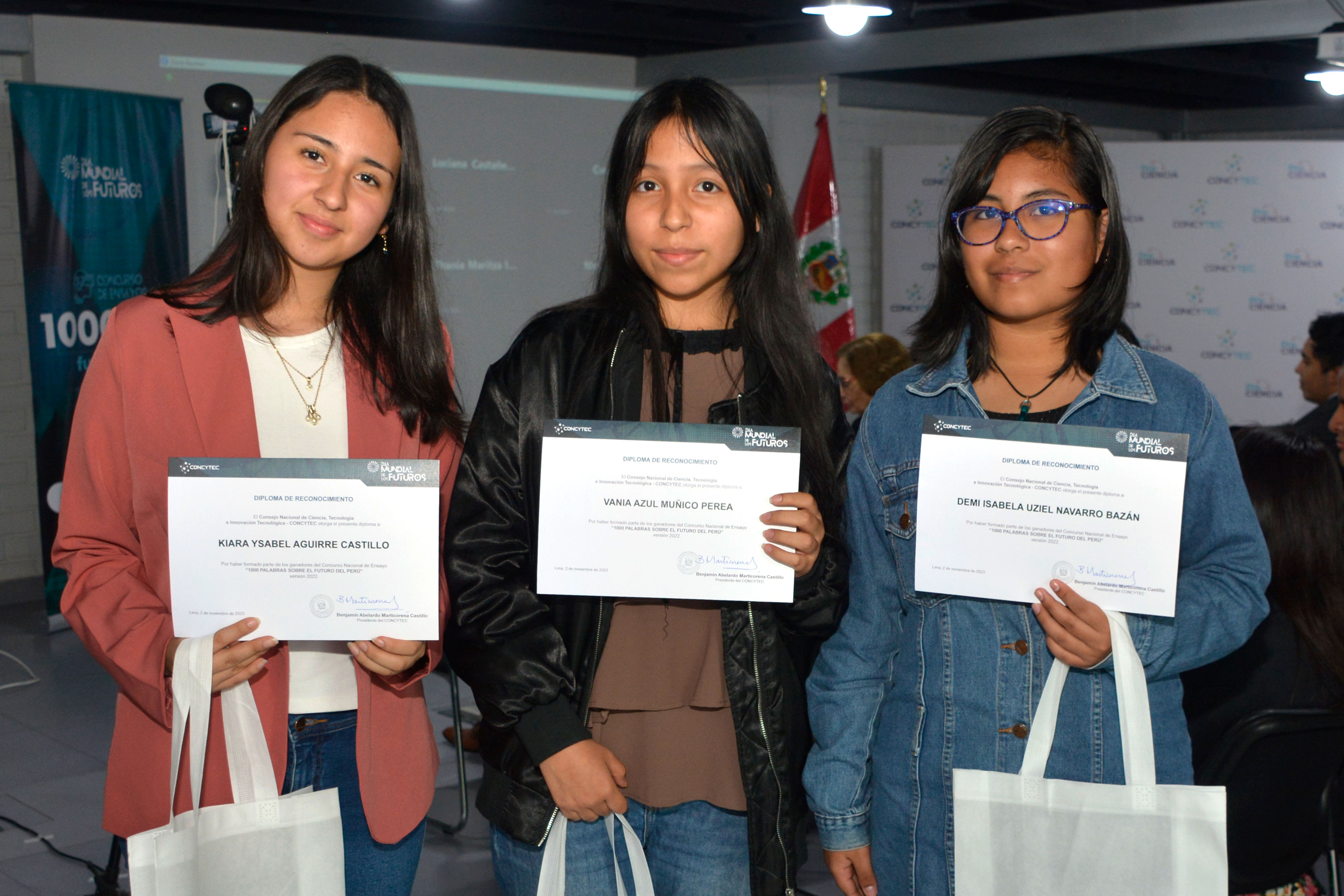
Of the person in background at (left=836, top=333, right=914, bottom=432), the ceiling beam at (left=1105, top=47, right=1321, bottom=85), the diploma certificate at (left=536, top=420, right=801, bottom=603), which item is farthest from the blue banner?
the ceiling beam at (left=1105, top=47, right=1321, bottom=85)

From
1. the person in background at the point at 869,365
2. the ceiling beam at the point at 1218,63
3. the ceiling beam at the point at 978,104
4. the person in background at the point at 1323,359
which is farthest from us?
the ceiling beam at the point at 978,104

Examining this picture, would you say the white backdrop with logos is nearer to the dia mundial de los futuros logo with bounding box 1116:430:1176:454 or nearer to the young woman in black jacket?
the young woman in black jacket

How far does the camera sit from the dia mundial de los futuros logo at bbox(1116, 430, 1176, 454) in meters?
1.38

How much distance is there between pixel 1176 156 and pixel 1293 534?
284 inches

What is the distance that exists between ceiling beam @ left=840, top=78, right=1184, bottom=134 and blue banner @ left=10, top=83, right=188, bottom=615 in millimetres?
5399

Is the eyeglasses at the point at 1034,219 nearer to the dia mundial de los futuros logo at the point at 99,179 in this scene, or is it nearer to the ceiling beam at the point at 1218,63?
the dia mundial de los futuros logo at the point at 99,179

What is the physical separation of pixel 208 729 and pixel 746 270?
1001mm

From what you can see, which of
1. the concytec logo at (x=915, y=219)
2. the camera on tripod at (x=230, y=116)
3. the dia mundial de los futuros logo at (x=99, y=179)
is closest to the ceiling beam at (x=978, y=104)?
the concytec logo at (x=915, y=219)

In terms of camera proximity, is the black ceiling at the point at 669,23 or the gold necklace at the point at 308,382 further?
the black ceiling at the point at 669,23

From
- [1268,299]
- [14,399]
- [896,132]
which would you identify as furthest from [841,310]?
[14,399]

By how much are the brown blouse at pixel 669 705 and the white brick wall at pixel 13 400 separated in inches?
230

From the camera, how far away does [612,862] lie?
155 centimetres

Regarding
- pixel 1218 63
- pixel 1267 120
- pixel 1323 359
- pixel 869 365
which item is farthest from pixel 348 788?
pixel 1267 120

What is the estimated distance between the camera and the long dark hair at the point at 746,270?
1.60 meters
